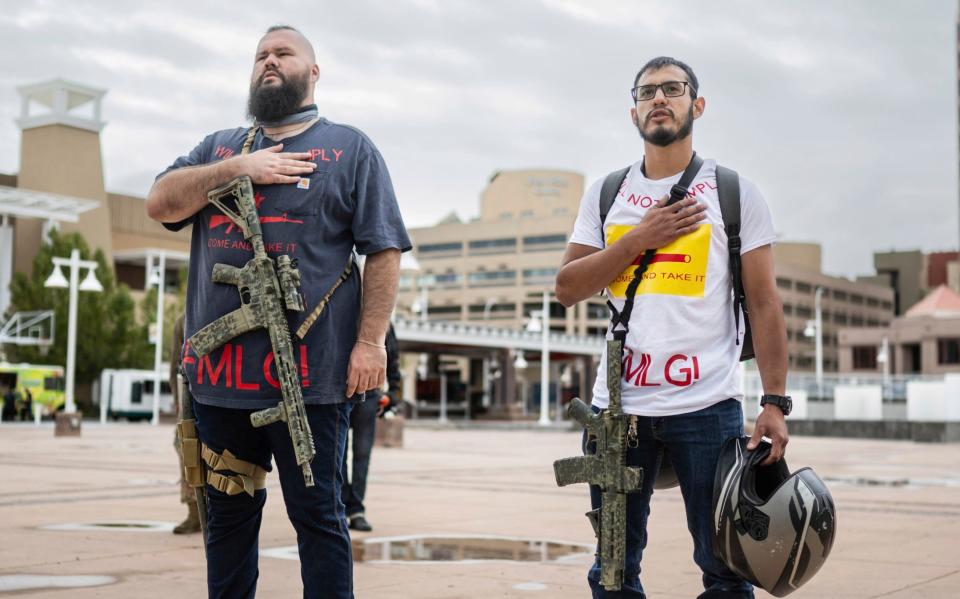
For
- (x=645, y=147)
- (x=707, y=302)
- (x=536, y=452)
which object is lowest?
(x=536, y=452)

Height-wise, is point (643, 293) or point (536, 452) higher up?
point (643, 293)

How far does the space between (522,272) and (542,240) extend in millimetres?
3941

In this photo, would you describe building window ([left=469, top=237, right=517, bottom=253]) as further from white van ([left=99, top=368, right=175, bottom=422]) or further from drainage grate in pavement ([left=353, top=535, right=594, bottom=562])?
drainage grate in pavement ([left=353, top=535, right=594, bottom=562])

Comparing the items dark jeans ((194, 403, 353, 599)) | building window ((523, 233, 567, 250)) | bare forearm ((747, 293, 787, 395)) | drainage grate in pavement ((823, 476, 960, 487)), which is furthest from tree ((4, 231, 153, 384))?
building window ((523, 233, 567, 250))

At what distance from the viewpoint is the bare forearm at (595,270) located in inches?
149

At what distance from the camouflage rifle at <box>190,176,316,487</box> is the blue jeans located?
3.07 ft

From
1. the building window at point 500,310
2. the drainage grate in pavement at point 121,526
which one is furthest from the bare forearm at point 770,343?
the building window at point 500,310

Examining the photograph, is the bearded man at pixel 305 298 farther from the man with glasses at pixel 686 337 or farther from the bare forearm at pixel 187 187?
the man with glasses at pixel 686 337

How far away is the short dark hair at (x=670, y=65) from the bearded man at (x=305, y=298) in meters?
0.94

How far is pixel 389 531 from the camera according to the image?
8.57 m

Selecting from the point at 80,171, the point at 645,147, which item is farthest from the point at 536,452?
the point at 80,171

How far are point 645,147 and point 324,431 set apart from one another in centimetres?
143

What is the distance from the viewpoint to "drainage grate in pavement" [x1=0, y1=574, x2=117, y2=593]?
18.8 feet

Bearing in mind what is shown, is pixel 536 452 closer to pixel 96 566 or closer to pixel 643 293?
pixel 96 566
